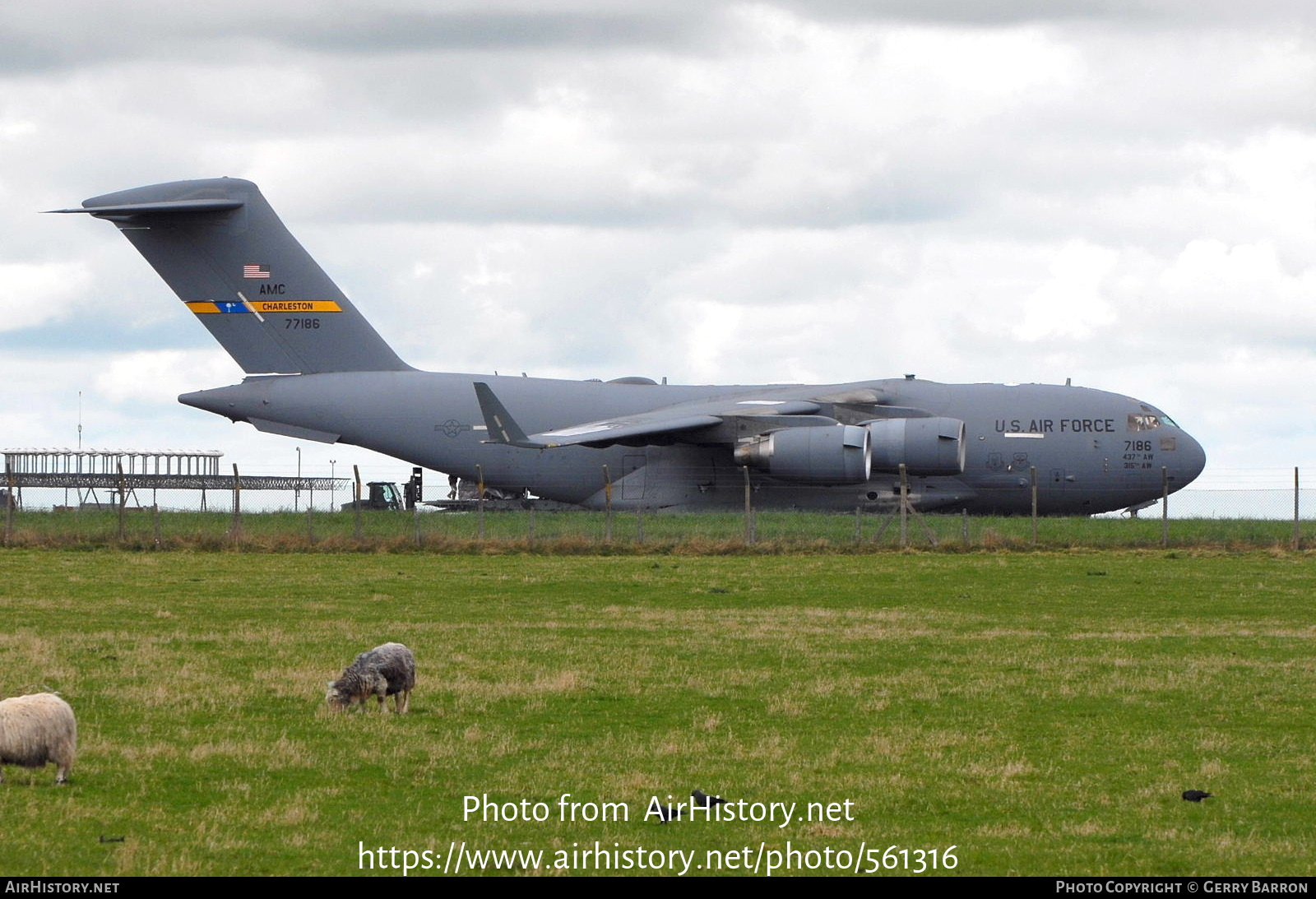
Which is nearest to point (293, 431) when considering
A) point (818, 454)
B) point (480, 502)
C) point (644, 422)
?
point (644, 422)

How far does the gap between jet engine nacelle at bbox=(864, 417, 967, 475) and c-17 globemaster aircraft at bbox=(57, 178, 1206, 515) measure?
44 millimetres

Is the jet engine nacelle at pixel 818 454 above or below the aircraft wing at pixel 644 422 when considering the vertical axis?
below

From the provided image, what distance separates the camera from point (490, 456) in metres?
42.6

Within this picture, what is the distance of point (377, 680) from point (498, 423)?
84.4 feet

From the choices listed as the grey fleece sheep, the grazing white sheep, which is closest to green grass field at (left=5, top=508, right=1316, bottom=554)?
the grey fleece sheep

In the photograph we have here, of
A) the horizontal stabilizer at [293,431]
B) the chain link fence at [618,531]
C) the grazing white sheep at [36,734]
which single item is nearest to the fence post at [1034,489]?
the chain link fence at [618,531]

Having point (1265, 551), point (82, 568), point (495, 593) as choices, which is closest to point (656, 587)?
point (495, 593)

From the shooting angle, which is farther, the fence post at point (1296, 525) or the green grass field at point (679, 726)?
the fence post at point (1296, 525)

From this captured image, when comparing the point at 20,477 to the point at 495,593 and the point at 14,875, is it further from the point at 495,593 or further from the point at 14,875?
the point at 14,875

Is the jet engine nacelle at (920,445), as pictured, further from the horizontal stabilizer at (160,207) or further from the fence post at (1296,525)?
the horizontal stabilizer at (160,207)

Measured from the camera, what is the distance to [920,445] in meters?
38.6

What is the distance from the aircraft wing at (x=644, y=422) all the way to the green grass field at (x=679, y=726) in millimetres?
13675

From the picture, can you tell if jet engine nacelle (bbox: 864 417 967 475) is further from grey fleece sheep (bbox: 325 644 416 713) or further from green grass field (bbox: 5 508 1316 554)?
grey fleece sheep (bbox: 325 644 416 713)

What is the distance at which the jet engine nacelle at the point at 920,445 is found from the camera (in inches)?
1518
